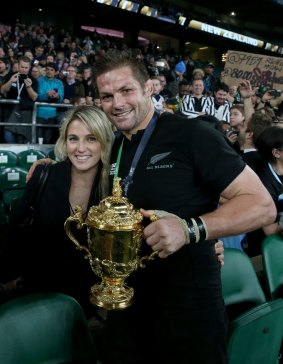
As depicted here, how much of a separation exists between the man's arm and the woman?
25.7 inches

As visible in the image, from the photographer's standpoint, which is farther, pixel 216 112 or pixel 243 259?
pixel 216 112

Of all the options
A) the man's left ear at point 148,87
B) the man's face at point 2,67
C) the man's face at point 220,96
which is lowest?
the man's left ear at point 148,87

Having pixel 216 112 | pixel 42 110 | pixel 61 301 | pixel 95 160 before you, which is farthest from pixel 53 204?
pixel 42 110

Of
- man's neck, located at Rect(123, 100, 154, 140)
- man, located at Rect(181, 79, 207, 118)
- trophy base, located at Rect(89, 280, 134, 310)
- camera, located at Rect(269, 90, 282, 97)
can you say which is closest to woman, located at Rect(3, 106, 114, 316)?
man's neck, located at Rect(123, 100, 154, 140)

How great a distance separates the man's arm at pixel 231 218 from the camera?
1157mm

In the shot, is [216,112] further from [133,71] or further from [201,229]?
[201,229]

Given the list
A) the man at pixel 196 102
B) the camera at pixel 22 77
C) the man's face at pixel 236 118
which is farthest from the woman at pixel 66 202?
the camera at pixel 22 77

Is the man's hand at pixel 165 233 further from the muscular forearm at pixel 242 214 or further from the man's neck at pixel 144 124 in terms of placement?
the man's neck at pixel 144 124

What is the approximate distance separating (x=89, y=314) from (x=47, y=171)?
3.23 ft

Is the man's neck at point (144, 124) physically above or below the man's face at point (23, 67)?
below

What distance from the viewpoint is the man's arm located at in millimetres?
1157

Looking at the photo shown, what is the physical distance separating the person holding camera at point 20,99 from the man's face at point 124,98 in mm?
5196

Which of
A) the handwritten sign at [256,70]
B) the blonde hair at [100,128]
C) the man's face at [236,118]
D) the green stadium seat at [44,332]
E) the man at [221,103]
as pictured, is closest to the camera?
the green stadium seat at [44,332]

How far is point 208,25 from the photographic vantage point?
20266 millimetres
